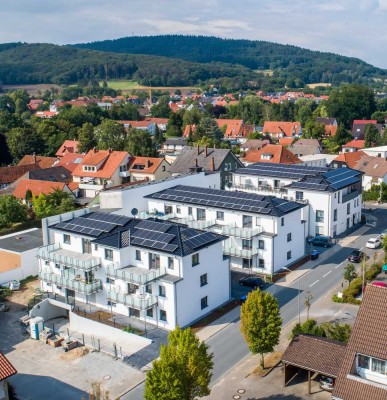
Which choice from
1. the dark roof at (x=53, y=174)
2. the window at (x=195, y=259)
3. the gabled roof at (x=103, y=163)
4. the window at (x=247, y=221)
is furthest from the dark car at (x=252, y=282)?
the dark roof at (x=53, y=174)

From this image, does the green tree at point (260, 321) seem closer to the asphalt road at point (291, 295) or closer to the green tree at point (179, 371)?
the asphalt road at point (291, 295)

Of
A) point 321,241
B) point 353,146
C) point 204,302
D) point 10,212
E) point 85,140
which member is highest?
point 85,140

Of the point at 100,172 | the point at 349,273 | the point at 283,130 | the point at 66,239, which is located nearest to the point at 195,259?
the point at 66,239

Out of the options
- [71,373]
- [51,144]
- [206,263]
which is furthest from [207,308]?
[51,144]

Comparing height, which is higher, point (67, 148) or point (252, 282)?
point (67, 148)

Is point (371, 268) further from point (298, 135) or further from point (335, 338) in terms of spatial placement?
point (298, 135)

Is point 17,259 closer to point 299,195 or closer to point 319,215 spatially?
point 299,195

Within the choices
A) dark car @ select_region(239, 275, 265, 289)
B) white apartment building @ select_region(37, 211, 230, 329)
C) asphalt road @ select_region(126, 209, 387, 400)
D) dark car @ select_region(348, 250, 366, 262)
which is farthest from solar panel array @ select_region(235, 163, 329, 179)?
white apartment building @ select_region(37, 211, 230, 329)
